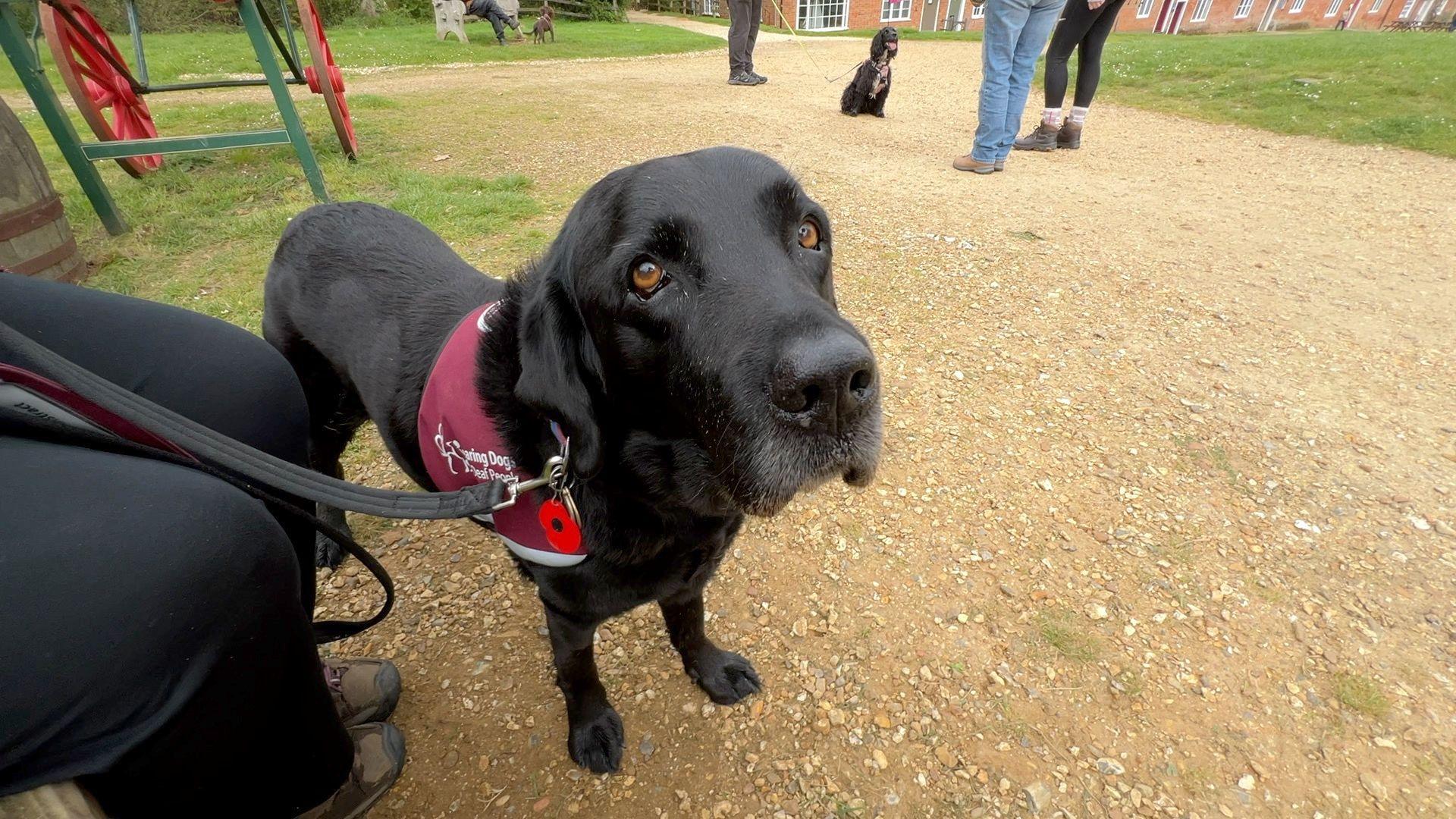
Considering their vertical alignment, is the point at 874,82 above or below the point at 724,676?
above

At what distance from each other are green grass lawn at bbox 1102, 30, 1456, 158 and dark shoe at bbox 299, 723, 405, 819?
1260 cm

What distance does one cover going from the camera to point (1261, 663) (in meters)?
2.33

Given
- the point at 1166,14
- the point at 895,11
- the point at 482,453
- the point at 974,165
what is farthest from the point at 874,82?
the point at 1166,14

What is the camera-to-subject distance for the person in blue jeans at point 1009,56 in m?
6.40

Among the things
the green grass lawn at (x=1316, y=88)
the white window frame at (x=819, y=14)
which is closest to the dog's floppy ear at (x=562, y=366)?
the green grass lawn at (x=1316, y=88)

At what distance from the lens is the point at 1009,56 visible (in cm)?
659

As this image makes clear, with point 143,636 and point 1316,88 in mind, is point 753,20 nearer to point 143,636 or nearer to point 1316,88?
point 1316,88

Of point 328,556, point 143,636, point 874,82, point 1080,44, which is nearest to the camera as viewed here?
point 143,636

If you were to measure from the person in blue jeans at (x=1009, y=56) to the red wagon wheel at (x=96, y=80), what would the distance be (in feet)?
27.0

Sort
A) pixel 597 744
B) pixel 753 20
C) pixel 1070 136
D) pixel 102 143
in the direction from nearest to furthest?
pixel 597 744, pixel 102 143, pixel 1070 136, pixel 753 20

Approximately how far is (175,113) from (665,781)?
12747mm

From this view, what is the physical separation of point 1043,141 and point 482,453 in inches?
354

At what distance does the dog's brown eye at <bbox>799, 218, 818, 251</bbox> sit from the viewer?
1.80m

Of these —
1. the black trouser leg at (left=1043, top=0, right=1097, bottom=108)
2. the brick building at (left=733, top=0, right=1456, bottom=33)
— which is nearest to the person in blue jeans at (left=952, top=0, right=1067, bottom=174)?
the black trouser leg at (left=1043, top=0, right=1097, bottom=108)
